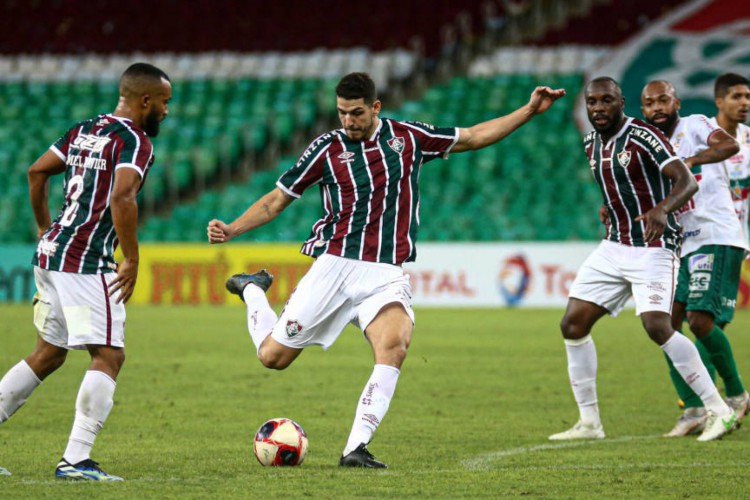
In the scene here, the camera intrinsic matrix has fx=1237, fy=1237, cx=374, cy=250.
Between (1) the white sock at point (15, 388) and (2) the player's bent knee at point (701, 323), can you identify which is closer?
(1) the white sock at point (15, 388)

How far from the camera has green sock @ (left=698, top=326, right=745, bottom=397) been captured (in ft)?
28.5

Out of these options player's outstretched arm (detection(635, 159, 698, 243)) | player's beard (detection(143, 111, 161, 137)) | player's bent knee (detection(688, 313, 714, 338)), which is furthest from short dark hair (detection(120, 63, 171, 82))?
player's bent knee (detection(688, 313, 714, 338))

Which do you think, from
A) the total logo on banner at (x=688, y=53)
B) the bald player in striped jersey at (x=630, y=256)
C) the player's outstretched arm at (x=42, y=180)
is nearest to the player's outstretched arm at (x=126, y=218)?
the player's outstretched arm at (x=42, y=180)

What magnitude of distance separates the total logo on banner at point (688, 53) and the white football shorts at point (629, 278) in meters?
19.4

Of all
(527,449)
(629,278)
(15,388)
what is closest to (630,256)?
(629,278)

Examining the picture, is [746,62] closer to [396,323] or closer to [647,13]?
[647,13]

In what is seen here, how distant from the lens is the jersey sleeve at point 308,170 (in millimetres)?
7125

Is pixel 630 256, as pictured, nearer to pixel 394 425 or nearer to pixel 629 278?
pixel 629 278

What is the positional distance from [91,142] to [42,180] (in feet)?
1.64

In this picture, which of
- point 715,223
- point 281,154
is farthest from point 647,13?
point 715,223

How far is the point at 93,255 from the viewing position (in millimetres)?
6270

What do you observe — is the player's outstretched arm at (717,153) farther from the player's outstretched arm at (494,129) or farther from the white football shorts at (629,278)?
the player's outstretched arm at (494,129)

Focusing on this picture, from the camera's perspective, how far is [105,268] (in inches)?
248

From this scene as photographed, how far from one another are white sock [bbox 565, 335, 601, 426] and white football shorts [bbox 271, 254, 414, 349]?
167cm
